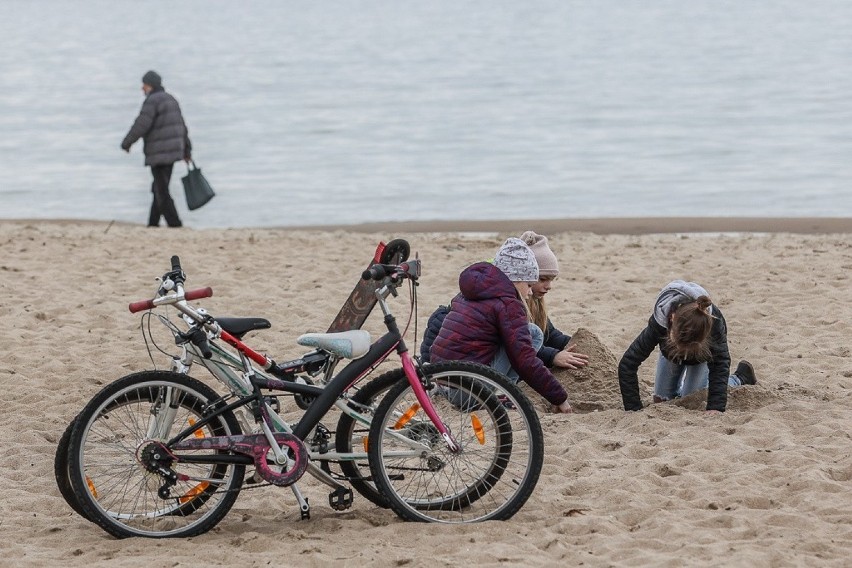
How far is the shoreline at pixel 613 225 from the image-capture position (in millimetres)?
15641

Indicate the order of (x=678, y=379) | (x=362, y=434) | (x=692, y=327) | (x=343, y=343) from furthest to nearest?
1. (x=678, y=379)
2. (x=692, y=327)
3. (x=362, y=434)
4. (x=343, y=343)

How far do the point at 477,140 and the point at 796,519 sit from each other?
22.0 meters

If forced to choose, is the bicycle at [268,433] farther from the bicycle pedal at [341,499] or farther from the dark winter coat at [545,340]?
the dark winter coat at [545,340]

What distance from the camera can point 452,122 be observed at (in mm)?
30188

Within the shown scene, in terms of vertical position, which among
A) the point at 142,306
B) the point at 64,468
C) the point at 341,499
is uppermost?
the point at 142,306

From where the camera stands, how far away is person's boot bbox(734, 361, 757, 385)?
770 cm

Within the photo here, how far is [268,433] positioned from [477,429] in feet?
2.83

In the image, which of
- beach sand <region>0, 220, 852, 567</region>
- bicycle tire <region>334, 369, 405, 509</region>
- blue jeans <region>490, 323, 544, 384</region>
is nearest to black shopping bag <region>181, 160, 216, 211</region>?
beach sand <region>0, 220, 852, 567</region>

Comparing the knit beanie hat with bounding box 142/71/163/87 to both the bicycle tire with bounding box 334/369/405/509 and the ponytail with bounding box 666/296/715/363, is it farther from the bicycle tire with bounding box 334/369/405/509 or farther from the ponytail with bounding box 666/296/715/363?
the bicycle tire with bounding box 334/369/405/509

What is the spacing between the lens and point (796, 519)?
540cm

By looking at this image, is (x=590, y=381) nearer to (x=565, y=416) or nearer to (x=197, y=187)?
(x=565, y=416)

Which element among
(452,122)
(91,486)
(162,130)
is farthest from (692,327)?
(452,122)

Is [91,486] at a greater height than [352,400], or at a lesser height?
lesser

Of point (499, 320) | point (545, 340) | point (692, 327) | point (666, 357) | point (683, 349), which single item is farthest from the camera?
point (545, 340)
